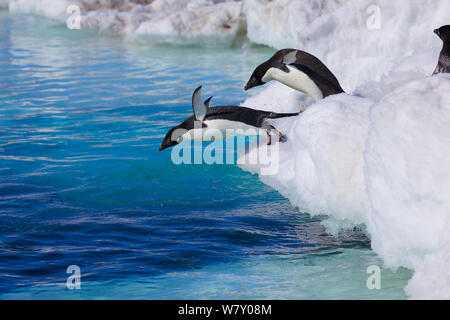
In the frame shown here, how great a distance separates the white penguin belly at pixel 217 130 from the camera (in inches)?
250

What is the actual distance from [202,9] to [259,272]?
12.0m

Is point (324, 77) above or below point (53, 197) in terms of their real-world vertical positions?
above

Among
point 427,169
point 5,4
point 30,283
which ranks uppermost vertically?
point 5,4

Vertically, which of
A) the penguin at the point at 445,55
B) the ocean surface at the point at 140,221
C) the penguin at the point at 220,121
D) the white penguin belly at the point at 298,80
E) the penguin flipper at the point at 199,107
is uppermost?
the penguin at the point at 445,55

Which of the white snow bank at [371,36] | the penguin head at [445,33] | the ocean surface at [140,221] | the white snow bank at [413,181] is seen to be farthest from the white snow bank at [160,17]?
the white snow bank at [413,181]

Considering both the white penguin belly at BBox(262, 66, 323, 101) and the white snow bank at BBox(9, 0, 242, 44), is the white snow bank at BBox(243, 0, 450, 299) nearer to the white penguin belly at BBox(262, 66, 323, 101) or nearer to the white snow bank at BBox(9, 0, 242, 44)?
the white penguin belly at BBox(262, 66, 323, 101)

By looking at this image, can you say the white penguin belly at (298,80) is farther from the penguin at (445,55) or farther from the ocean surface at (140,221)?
the penguin at (445,55)

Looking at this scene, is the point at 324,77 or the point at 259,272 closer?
the point at 259,272

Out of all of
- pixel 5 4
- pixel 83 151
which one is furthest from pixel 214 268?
pixel 5 4

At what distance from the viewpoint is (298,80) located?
664cm

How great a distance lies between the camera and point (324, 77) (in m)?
6.50

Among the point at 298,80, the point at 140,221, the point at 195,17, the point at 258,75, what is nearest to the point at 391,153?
the point at 140,221

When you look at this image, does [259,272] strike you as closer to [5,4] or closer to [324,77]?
[324,77]

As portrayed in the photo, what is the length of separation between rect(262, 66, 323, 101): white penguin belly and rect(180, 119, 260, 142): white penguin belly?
62cm
